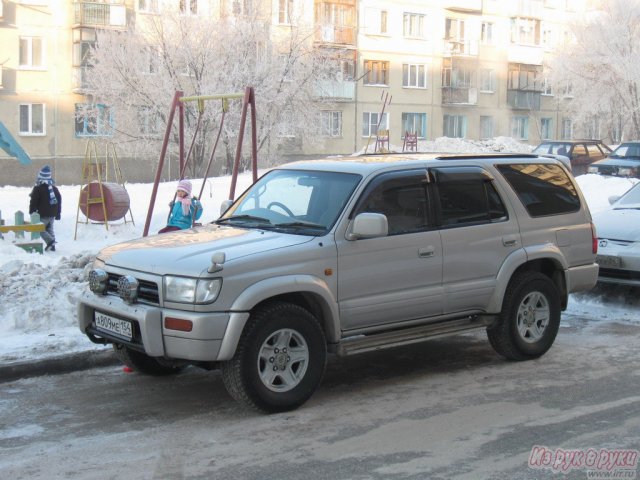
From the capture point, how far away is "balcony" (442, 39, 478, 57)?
174 ft

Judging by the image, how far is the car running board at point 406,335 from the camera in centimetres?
672

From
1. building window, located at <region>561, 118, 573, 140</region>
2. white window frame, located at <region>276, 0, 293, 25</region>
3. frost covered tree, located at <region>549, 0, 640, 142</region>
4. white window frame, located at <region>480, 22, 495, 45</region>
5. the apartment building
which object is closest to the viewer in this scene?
the apartment building

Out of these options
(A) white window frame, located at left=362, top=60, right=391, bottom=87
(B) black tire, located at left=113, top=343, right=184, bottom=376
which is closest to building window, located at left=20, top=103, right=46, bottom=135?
(A) white window frame, located at left=362, top=60, right=391, bottom=87

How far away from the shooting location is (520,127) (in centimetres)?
5891

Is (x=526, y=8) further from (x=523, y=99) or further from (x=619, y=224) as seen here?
(x=619, y=224)

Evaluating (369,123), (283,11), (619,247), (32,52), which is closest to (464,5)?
(369,123)

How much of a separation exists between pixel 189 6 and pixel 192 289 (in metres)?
31.1

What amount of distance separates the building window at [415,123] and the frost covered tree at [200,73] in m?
15.8

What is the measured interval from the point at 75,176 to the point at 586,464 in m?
37.8

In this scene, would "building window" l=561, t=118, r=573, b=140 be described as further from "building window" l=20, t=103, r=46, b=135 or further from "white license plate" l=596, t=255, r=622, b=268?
"white license plate" l=596, t=255, r=622, b=268

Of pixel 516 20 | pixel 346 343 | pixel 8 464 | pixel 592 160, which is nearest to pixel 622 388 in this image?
pixel 346 343

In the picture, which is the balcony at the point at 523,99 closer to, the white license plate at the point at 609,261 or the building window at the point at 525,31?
the building window at the point at 525,31

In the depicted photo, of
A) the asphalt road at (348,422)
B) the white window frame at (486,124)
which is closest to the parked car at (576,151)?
the white window frame at (486,124)

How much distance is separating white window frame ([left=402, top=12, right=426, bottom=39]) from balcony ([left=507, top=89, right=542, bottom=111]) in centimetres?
831
